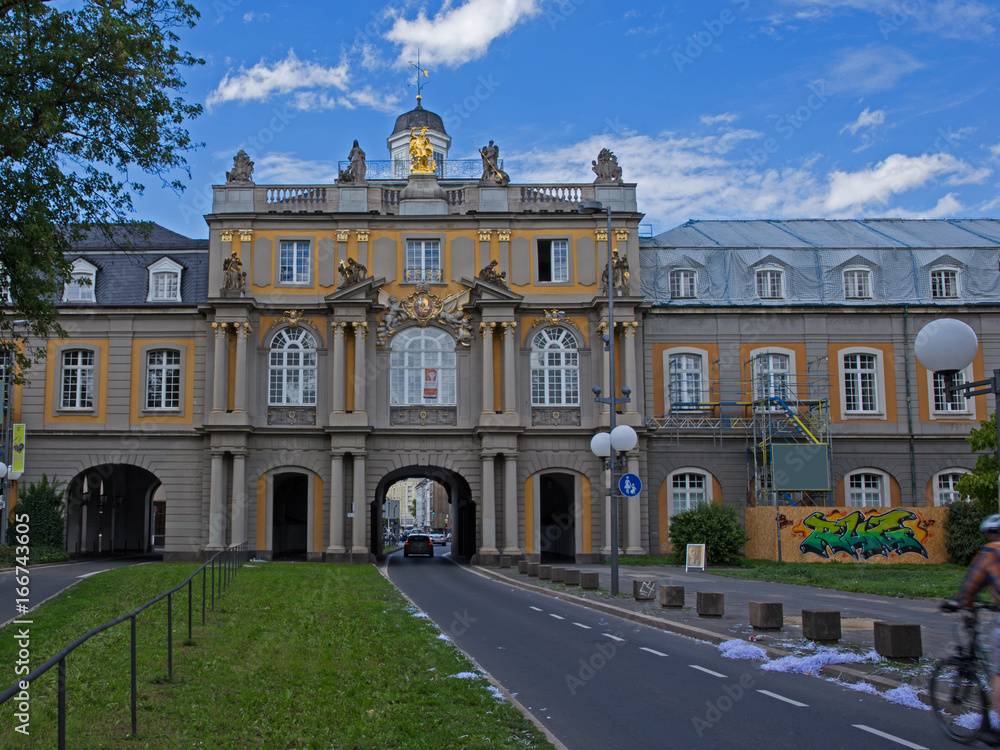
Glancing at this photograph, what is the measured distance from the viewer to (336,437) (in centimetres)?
4328

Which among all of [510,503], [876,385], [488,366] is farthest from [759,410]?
[488,366]

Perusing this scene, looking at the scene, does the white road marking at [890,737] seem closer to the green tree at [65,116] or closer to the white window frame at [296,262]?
the green tree at [65,116]

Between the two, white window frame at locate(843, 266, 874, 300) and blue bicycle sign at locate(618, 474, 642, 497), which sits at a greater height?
white window frame at locate(843, 266, 874, 300)

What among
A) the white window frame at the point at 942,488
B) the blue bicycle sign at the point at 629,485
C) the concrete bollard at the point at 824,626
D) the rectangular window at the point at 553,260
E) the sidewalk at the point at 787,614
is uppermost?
the rectangular window at the point at 553,260

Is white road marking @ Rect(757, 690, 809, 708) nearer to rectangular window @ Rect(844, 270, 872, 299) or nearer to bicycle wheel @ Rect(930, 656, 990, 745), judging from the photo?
bicycle wheel @ Rect(930, 656, 990, 745)

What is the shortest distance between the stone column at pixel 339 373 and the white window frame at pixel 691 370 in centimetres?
1459

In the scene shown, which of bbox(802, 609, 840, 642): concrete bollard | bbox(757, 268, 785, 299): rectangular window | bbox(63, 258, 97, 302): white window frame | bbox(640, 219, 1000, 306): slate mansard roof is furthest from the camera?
bbox(757, 268, 785, 299): rectangular window

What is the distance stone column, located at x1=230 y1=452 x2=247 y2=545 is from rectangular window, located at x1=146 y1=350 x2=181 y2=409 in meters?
4.46

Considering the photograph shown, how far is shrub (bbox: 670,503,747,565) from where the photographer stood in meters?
38.0

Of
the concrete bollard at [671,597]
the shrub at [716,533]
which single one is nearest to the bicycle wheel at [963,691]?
the concrete bollard at [671,597]

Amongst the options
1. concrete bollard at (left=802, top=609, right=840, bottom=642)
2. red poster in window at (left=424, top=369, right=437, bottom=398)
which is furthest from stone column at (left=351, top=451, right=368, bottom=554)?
concrete bollard at (left=802, top=609, right=840, bottom=642)

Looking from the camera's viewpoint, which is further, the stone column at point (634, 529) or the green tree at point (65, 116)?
the stone column at point (634, 529)

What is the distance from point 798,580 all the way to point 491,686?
19.4 m

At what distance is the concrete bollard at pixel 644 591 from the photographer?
22.5 meters
